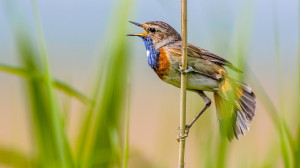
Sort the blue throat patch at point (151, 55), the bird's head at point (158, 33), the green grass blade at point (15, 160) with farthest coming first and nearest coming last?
A: the bird's head at point (158, 33), the blue throat patch at point (151, 55), the green grass blade at point (15, 160)

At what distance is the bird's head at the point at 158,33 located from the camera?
198 centimetres

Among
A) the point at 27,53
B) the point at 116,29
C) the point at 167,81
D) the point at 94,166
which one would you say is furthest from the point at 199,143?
the point at 27,53

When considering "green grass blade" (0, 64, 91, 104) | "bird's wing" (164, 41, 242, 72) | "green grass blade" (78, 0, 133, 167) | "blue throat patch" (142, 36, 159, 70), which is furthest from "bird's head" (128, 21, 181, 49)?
"green grass blade" (0, 64, 91, 104)

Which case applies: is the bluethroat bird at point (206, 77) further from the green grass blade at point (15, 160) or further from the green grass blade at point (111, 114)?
the green grass blade at point (15, 160)

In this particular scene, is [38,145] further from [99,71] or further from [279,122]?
[279,122]

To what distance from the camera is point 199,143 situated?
60.5 inches

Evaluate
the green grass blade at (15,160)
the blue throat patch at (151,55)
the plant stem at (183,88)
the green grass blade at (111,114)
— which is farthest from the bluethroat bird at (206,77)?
the green grass blade at (15,160)

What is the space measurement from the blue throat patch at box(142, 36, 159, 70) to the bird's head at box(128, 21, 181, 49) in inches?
0.6

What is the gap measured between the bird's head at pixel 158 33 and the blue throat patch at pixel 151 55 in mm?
14

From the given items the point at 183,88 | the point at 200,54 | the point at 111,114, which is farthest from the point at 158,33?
the point at 183,88

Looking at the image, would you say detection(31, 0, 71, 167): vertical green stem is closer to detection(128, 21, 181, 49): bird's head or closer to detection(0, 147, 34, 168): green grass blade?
detection(0, 147, 34, 168): green grass blade

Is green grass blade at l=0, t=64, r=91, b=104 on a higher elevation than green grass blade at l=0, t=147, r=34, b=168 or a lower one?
higher

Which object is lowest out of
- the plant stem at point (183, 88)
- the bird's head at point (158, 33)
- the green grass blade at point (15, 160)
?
the green grass blade at point (15, 160)

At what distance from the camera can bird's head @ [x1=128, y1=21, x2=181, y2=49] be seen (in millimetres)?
1978
